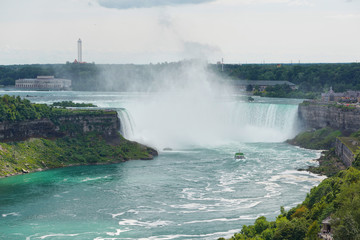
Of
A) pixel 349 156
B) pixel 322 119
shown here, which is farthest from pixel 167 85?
pixel 349 156

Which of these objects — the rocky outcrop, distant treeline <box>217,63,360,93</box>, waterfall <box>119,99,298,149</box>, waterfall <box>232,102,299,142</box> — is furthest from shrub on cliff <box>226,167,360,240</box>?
distant treeline <box>217,63,360,93</box>

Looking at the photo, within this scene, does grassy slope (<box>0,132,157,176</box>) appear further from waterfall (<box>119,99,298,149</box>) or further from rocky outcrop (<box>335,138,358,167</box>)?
rocky outcrop (<box>335,138,358,167</box>)

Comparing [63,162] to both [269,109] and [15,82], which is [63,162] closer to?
[269,109]

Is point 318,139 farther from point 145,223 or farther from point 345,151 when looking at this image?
point 145,223

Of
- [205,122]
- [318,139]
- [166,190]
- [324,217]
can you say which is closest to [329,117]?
[318,139]

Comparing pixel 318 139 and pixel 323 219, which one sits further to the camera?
pixel 318 139

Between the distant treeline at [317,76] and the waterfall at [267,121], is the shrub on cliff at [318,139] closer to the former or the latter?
the waterfall at [267,121]

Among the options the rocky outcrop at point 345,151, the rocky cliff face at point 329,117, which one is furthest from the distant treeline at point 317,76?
the rocky outcrop at point 345,151
